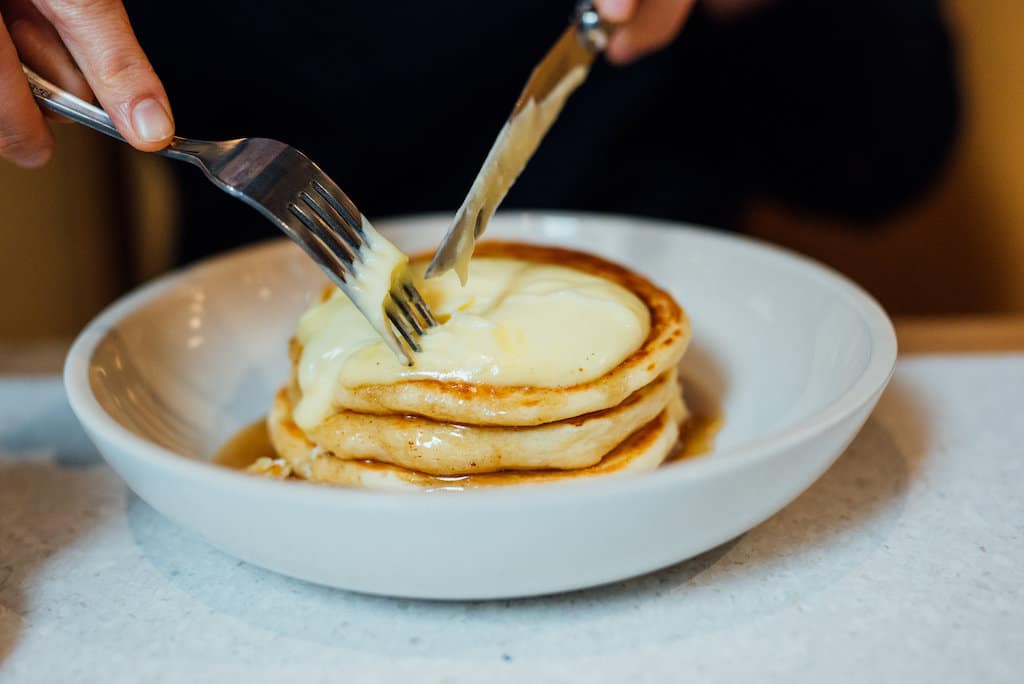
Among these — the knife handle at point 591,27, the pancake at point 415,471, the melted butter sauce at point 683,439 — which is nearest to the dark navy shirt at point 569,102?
the knife handle at point 591,27

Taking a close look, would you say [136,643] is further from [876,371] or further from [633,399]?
[876,371]

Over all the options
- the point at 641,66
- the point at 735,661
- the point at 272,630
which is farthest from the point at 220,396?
the point at 641,66

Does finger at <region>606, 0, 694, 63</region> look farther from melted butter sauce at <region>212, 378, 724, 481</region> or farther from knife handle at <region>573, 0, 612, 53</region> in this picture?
melted butter sauce at <region>212, 378, 724, 481</region>

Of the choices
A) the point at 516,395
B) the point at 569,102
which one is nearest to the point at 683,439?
the point at 516,395

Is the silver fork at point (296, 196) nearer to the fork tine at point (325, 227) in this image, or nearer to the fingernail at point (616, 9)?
the fork tine at point (325, 227)

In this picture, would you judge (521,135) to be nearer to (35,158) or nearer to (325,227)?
(325,227)
